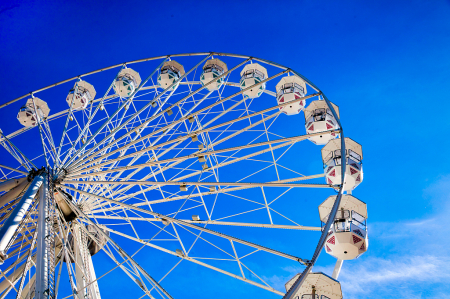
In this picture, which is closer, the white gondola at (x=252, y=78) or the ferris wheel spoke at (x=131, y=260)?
the ferris wheel spoke at (x=131, y=260)

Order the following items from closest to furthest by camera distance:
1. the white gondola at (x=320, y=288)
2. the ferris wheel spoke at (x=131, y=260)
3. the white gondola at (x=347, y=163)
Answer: the ferris wheel spoke at (x=131, y=260)
the white gondola at (x=320, y=288)
the white gondola at (x=347, y=163)

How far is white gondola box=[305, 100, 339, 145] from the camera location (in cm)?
1307

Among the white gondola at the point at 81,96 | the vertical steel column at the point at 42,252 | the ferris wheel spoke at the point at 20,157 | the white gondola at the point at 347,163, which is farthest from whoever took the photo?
the white gondola at the point at 81,96

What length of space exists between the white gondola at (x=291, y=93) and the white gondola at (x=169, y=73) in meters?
5.00

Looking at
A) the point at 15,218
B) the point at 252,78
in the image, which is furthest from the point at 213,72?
the point at 15,218

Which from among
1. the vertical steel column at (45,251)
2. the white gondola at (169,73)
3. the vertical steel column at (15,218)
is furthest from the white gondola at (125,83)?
the vertical steel column at (45,251)

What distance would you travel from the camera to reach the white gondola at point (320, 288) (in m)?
8.61

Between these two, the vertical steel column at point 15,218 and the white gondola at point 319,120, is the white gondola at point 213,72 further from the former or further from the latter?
the vertical steel column at point 15,218

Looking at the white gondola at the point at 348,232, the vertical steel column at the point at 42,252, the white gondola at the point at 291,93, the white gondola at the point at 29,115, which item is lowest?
the vertical steel column at the point at 42,252

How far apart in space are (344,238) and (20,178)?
32.2ft

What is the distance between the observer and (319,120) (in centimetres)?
1323

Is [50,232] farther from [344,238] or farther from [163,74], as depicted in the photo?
[163,74]

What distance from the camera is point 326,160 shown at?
40.1 feet

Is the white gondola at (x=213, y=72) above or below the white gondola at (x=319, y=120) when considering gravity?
above
